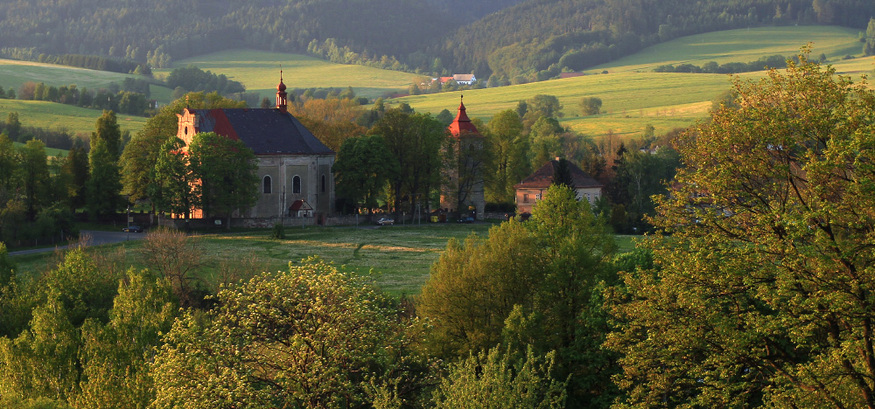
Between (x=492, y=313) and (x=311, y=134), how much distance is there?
60.4 metres

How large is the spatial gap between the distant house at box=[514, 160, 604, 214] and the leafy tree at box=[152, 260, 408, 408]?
233ft

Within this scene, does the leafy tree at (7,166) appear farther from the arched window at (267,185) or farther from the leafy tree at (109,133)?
the arched window at (267,185)

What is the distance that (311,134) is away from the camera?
331 feet

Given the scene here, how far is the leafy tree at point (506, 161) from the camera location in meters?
111

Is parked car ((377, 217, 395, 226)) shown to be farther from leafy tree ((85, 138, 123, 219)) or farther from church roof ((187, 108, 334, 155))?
leafy tree ((85, 138, 123, 219))

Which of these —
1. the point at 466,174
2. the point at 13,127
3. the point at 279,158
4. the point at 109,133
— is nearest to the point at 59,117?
the point at 13,127

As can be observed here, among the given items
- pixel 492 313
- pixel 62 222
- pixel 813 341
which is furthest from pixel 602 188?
pixel 813 341

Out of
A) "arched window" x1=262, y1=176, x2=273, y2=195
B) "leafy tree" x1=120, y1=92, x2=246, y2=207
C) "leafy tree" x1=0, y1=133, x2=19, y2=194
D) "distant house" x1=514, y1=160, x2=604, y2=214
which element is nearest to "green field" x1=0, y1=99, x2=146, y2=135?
"leafy tree" x1=120, y1=92, x2=246, y2=207

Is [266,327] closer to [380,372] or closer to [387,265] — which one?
[380,372]

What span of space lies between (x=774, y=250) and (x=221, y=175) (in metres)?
70.8

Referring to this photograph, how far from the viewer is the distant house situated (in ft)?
335

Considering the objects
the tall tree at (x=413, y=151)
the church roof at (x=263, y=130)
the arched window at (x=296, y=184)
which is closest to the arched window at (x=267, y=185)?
the arched window at (x=296, y=184)

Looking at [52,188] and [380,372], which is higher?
[52,188]

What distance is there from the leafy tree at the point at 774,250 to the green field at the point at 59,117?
124m
